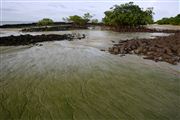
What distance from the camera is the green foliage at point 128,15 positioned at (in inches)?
1683

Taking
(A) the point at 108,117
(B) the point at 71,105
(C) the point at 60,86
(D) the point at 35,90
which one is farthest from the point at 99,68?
(A) the point at 108,117

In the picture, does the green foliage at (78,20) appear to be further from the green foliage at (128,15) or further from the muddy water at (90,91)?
the muddy water at (90,91)

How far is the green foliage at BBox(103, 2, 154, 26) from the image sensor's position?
42.8 m

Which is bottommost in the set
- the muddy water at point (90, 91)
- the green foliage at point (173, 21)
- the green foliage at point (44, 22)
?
the muddy water at point (90, 91)

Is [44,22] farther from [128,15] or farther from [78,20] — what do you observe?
[128,15]

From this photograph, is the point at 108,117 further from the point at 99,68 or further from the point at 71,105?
the point at 99,68

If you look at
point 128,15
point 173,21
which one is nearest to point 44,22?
point 128,15

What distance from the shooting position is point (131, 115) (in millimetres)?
4949

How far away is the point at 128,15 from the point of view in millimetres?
42625

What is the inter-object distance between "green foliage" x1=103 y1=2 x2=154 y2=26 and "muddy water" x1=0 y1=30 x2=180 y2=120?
110 feet

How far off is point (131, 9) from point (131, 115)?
42064 mm

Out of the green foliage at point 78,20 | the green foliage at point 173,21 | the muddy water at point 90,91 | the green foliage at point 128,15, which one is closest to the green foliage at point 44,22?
the green foliage at point 78,20

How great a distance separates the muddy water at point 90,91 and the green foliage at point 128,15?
33.7 meters

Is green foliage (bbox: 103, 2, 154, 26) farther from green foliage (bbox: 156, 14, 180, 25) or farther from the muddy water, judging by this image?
the muddy water
